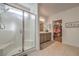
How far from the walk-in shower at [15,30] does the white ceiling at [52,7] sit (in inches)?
8.3

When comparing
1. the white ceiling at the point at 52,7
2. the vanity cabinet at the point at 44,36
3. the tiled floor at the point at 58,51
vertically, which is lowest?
the tiled floor at the point at 58,51

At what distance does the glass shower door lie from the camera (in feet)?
5.24

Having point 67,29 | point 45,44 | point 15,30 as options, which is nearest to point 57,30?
point 67,29

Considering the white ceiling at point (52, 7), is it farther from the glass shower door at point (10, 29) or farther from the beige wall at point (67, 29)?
the glass shower door at point (10, 29)

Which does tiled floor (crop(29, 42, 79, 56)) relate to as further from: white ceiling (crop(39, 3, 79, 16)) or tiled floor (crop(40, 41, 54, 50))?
white ceiling (crop(39, 3, 79, 16))

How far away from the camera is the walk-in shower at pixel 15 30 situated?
161cm

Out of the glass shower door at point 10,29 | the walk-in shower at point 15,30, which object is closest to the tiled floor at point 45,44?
the walk-in shower at point 15,30

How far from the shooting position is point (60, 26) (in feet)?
5.76

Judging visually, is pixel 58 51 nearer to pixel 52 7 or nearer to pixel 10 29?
pixel 52 7

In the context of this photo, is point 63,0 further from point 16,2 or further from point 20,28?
point 20,28

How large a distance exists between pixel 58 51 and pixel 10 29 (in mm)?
876

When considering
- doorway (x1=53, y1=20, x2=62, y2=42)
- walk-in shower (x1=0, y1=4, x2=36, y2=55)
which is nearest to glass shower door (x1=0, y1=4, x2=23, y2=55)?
walk-in shower (x1=0, y1=4, x2=36, y2=55)

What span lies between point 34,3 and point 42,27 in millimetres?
→ 410

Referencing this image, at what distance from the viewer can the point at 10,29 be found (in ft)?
5.38
